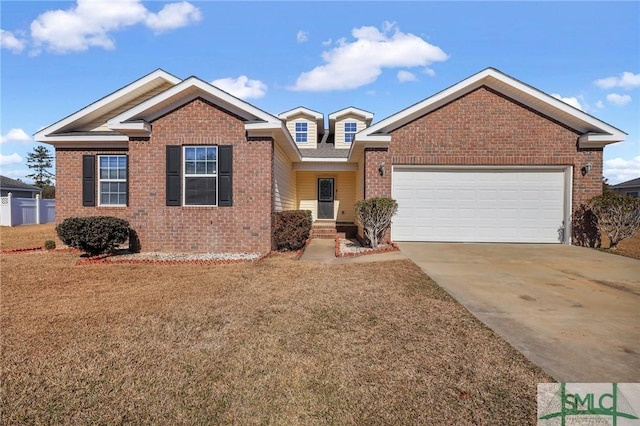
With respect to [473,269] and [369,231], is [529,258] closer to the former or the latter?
[473,269]

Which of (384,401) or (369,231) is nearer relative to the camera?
(384,401)

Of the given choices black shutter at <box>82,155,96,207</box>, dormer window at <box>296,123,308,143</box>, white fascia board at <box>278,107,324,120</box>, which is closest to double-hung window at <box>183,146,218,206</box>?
black shutter at <box>82,155,96,207</box>

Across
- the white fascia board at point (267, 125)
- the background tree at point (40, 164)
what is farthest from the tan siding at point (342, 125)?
the background tree at point (40, 164)

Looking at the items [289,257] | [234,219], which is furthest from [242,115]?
[289,257]

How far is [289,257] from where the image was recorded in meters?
8.64

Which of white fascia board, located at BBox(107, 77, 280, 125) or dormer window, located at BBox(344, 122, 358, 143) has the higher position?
dormer window, located at BBox(344, 122, 358, 143)

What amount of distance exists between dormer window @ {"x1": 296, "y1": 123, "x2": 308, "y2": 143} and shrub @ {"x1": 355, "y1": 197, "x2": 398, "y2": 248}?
27.0ft

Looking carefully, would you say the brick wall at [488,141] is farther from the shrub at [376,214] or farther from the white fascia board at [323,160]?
the white fascia board at [323,160]

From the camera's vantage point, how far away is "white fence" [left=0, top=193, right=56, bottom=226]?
18.9 meters

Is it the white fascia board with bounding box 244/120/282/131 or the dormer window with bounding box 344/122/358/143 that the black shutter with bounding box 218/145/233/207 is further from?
the dormer window with bounding box 344/122/358/143

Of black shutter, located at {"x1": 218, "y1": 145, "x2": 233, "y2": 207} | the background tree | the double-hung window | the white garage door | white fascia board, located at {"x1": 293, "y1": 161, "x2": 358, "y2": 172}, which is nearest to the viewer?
black shutter, located at {"x1": 218, "y1": 145, "x2": 233, "y2": 207}

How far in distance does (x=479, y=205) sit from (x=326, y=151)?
7787 millimetres

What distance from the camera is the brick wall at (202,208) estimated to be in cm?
927

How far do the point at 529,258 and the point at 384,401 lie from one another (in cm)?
722
